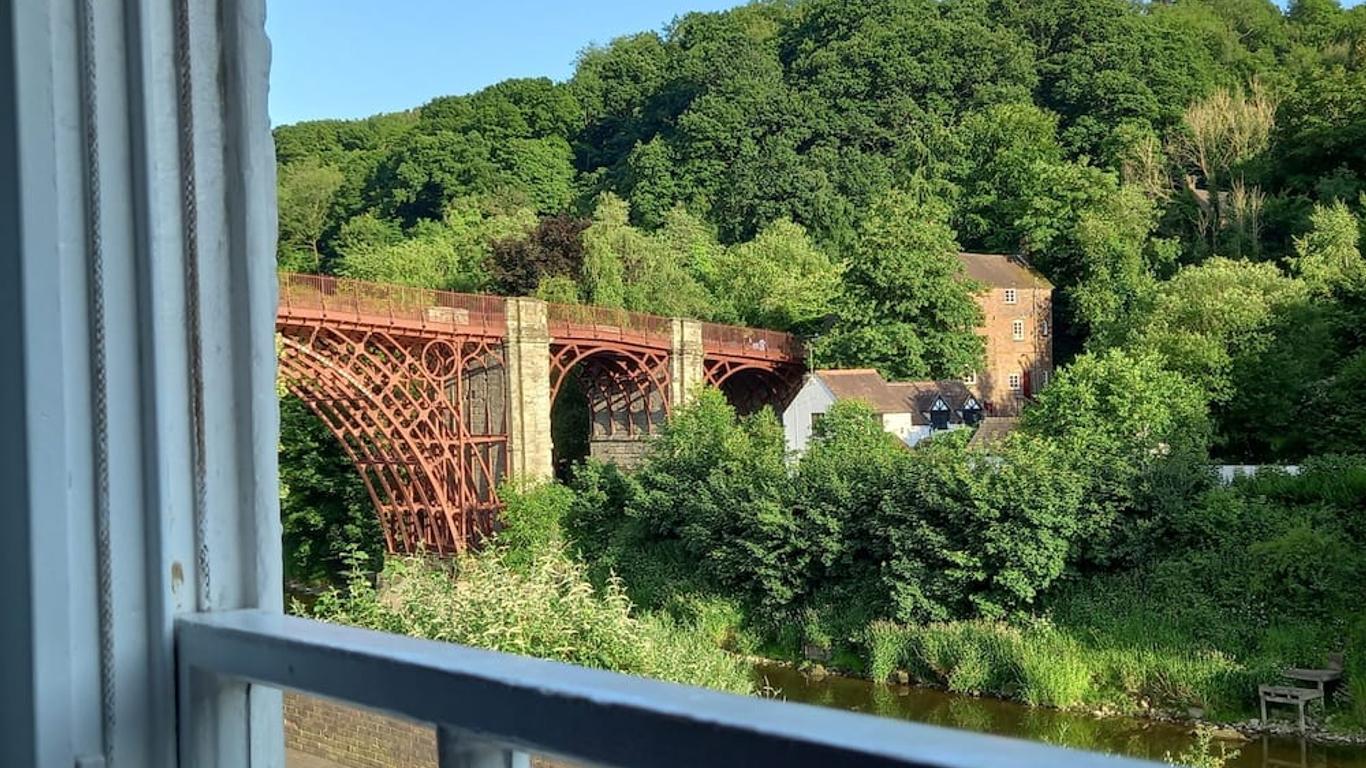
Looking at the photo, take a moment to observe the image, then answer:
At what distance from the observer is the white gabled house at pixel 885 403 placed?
2412 centimetres

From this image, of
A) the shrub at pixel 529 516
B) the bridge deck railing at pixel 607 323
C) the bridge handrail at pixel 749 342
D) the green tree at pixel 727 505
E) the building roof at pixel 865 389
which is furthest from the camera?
the bridge handrail at pixel 749 342

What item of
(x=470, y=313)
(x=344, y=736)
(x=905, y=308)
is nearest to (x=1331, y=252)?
(x=905, y=308)

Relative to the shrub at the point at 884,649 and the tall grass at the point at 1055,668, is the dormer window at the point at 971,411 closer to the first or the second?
the shrub at the point at 884,649

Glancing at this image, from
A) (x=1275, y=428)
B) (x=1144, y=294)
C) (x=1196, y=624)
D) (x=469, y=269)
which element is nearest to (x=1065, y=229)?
(x=1144, y=294)

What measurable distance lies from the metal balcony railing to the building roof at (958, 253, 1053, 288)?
29.6 meters

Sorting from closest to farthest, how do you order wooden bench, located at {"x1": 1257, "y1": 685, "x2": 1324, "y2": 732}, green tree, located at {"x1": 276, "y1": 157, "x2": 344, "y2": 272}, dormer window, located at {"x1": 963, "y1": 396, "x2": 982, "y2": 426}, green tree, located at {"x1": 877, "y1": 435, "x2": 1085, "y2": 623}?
wooden bench, located at {"x1": 1257, "y1": 685, "x2": 1324, "y2": 732}
green tree, located at {"x1": 877, "y1": 435, "x2": 1085, "y2": 623}
green tree, located at {"x1": 276, "y1": 157, "x2": 344, "y2": 272}
dormer window, located at {"x1": 963, "y1": 396, "x2": 982, "y2": 426}

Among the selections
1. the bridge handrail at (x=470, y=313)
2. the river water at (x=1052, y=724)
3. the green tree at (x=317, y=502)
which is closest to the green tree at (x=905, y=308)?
the bridge handrail at (x=470, y=313)

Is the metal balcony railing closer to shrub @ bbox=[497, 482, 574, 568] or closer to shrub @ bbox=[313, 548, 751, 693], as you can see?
shrub @ bbox=[313, 548, 751, 693]

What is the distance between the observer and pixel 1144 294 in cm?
2484

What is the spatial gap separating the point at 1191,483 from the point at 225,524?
16984 mm

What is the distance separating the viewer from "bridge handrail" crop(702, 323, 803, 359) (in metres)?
25.9

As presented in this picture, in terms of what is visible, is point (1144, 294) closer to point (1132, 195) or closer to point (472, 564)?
point (1132, 195)

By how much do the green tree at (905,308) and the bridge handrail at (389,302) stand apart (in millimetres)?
9399

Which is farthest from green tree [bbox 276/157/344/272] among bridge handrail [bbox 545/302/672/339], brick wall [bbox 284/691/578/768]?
brick wall [bbox 284/691/578/768]
